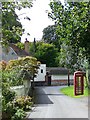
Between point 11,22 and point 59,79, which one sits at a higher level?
point 11,22

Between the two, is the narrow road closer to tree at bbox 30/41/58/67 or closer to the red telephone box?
the red telephone box

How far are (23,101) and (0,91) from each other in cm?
621

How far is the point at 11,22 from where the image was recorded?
910cm

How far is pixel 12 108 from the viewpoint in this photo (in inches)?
652

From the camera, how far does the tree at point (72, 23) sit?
1891 centimetres

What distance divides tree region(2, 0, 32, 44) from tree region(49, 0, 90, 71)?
29.4 feet

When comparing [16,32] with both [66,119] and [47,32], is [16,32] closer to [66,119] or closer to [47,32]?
[66,119]

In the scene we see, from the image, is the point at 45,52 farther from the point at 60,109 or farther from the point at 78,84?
the point at 78,84

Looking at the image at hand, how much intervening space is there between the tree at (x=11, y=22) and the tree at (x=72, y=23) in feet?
29.4

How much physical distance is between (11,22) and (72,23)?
11.1m

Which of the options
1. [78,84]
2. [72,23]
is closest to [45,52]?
[72,23]

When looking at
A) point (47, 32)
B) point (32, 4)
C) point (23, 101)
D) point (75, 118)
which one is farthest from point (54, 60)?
point (32, 4)

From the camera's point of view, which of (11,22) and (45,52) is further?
(45,52)

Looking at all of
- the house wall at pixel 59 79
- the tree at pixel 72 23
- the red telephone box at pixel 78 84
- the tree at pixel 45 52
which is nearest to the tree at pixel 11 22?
the red telephone box at pixel 78 84
